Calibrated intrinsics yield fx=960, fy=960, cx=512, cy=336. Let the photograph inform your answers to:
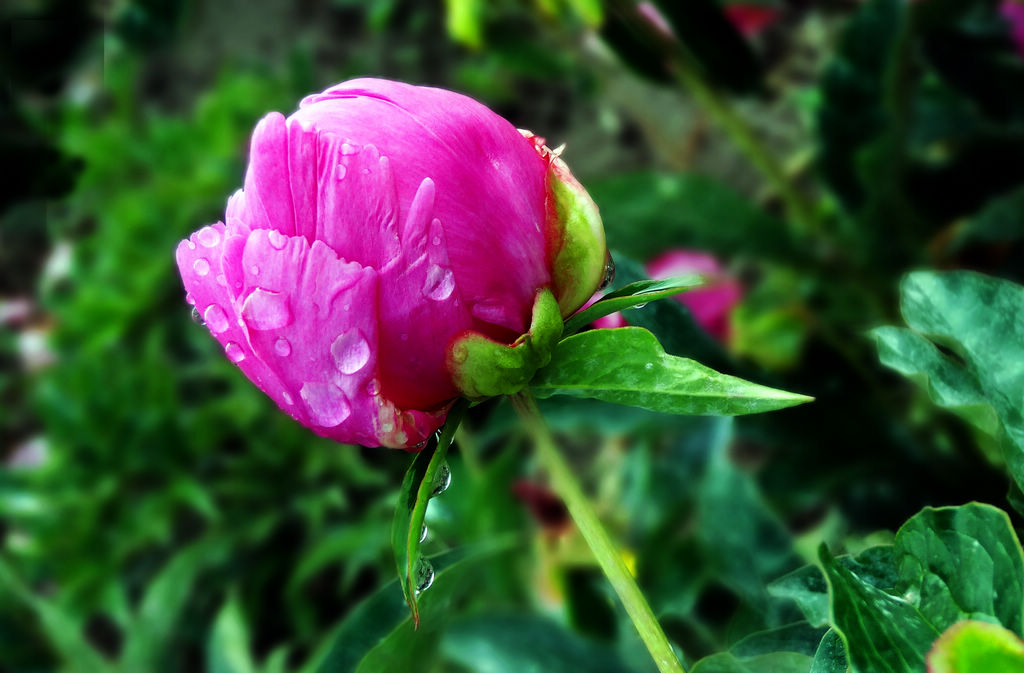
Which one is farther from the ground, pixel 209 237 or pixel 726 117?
pixel 209 237

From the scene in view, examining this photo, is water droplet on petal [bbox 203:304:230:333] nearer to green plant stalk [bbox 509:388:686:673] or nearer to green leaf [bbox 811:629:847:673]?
green plant stalk [bbox 509:388:686:673]

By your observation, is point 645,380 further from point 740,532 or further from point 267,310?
point 740,532

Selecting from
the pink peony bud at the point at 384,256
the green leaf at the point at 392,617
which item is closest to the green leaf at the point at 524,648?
the green leaf at the point at 392,617

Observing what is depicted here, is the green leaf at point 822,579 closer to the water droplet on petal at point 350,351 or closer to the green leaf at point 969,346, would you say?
the green leaf at point 969,346

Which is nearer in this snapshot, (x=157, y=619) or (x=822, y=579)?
(x=822, y=579)

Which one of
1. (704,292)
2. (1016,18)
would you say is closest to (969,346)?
(1016,18)
